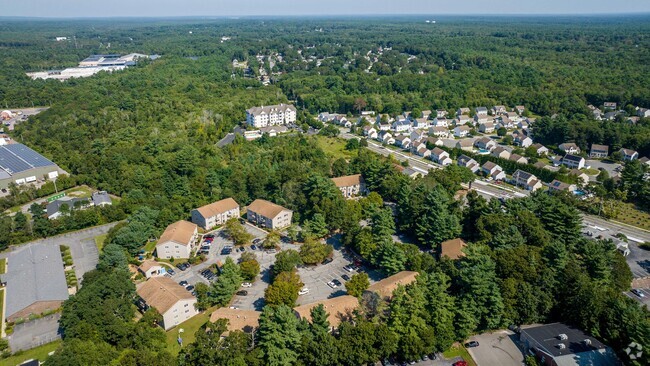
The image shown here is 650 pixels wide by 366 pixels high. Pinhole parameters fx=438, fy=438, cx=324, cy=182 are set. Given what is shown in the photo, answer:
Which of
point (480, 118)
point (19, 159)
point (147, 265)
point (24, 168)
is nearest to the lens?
point (147, 265)

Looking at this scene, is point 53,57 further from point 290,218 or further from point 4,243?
point 290,218

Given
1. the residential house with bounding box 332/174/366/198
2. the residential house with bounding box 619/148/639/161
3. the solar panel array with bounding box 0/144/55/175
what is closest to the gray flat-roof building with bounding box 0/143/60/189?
the solar panel array with bounding box 0/144/55/175

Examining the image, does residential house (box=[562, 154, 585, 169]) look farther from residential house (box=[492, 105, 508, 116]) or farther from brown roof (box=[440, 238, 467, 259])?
brown roof (box=[440, 238, 467, 259])

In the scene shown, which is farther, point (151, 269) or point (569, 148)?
point (569, 148)

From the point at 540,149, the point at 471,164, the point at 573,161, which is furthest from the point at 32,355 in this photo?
the point at 540,149

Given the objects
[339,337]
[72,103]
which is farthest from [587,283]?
[72,103]

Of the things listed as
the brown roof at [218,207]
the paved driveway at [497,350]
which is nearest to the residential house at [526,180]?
the paved driveway at [497,350]

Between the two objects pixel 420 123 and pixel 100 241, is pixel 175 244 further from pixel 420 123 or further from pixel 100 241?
pixel 420 123
